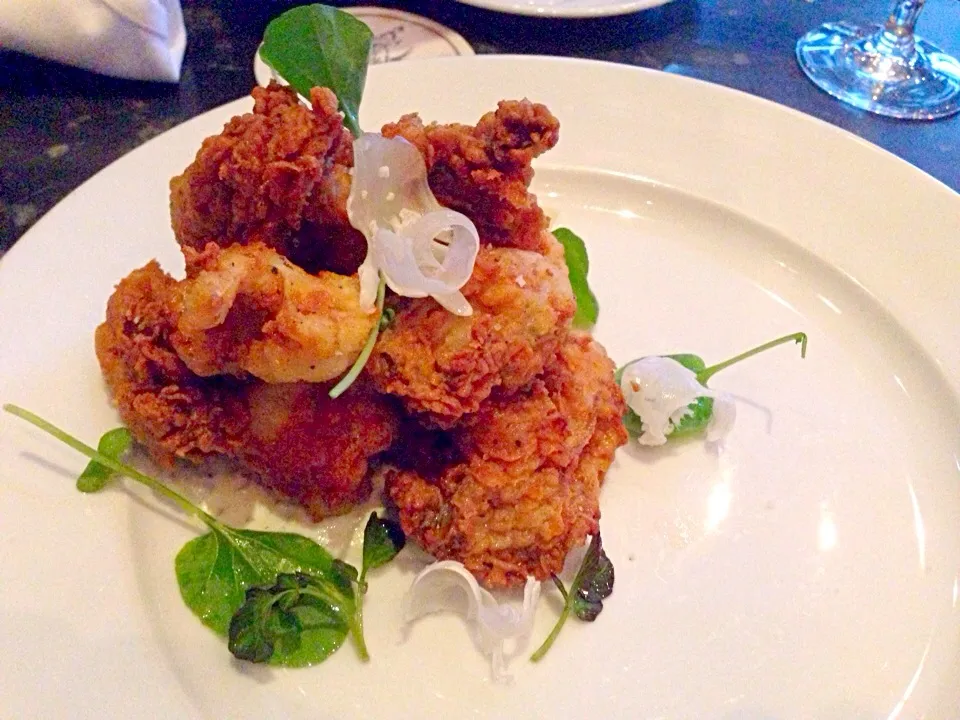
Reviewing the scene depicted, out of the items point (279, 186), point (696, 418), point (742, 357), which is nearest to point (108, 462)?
point (279, 186)

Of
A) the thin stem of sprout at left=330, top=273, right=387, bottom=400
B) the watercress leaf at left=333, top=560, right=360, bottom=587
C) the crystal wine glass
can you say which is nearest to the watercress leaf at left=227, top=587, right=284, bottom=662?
the watercress leaf at left=333, top=560, right=360, bottom=587

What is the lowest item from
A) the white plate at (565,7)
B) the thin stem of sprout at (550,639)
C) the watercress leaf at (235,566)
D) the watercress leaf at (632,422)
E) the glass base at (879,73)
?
the thin stem of sprout at (550,639)

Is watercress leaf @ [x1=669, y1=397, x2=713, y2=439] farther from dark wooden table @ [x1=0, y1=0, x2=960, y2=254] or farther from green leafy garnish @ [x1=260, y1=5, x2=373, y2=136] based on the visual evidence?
dark wooden table @ [x1=0, y1=0, x2=960, y2=254]

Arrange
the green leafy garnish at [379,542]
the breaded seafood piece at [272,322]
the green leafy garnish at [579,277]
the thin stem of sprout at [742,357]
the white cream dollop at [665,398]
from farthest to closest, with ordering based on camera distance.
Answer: the green leafy garnish at [579,277]
the thin stem of sprout at [742,357]
the white cream dollop at [665,398]
the green leafy garnish at [379,542]
the breaded seafood piece at [272,322]

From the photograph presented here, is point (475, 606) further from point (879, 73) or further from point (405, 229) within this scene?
point (879, 73)

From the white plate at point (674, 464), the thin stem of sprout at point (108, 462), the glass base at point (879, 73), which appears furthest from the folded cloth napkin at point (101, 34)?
the glass base at point (879, 73)

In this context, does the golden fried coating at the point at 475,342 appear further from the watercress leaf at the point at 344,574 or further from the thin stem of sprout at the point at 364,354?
the watercress leaf at the point at 344,574

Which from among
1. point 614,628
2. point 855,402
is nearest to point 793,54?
point 855,402
